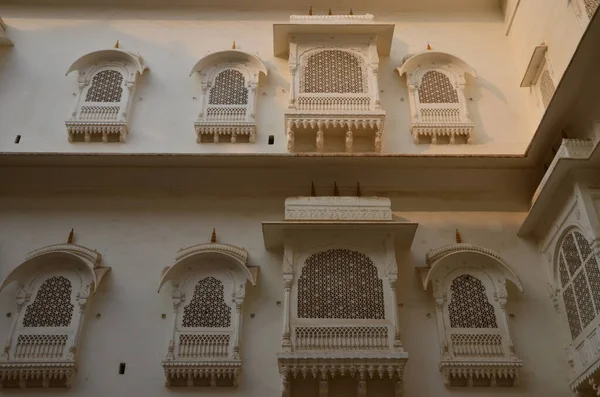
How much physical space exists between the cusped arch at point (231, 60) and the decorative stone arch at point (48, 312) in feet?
13.6

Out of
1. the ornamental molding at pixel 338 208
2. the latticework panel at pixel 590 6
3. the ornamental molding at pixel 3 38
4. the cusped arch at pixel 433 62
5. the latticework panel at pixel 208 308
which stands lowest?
the latticework panel at pixel 208 308

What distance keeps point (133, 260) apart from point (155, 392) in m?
2.14

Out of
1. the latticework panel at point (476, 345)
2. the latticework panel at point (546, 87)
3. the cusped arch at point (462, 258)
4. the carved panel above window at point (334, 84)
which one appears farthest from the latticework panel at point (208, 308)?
the latticework panel at point (546, 87)

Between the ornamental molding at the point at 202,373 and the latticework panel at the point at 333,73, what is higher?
the latticework panel at the point at 333,73

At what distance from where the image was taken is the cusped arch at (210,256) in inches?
361

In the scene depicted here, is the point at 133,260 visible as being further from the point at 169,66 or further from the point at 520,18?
the point at 520,18

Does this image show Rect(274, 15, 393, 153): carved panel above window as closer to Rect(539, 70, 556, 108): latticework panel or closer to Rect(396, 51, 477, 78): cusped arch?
Rect(396, 51, 477, 78): cusped arch

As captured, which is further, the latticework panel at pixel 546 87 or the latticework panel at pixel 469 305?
the latticework panel at pixel 546 87

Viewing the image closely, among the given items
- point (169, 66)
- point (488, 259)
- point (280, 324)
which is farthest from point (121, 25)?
point (488, 259)

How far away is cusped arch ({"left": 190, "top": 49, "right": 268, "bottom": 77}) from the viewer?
11.6 m

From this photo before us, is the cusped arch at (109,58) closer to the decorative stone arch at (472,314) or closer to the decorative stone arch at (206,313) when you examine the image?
the decorative stone arch at (206,313)

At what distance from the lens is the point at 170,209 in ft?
33.5

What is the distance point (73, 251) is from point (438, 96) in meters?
6.71

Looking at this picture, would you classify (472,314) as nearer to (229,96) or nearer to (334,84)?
(334,84)
